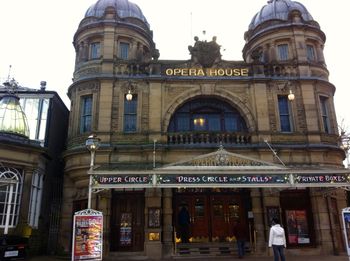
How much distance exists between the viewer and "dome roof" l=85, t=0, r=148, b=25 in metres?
23.2

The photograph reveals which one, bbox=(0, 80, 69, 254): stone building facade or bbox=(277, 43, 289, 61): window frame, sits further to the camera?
bbox=(277, 43, 289, 61): window frame

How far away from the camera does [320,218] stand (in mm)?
18266

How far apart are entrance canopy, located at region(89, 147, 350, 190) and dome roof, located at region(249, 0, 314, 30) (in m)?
12.5

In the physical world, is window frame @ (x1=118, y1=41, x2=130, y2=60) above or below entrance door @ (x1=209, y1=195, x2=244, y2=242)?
above

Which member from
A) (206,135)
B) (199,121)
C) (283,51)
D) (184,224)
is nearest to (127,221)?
(184,224)

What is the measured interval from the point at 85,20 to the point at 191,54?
7.90 meters

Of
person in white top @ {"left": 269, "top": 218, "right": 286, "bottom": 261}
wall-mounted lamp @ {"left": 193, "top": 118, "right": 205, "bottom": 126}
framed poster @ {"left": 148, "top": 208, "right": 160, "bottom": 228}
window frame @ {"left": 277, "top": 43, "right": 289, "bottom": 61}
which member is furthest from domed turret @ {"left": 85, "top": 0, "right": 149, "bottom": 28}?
person in white top @ {"left": 269, "top": 218, "right": 286, "bottom": 261}

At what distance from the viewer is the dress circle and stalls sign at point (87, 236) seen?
39.5 feet

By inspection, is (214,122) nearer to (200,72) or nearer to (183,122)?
(183,122)

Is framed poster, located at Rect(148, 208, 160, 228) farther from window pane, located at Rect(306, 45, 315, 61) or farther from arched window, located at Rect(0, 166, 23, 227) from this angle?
window pane, located at Rect(306, 45, 315, 61)

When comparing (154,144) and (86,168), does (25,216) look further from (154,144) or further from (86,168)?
(154,144)

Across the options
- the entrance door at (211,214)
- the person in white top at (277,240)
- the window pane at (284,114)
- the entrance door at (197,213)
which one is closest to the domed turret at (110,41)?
the window pane at (284,114)

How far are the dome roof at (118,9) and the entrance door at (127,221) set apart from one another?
41.6 feet

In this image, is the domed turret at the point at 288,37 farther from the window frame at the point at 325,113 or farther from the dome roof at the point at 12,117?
the dome roof at the point at 12,117
